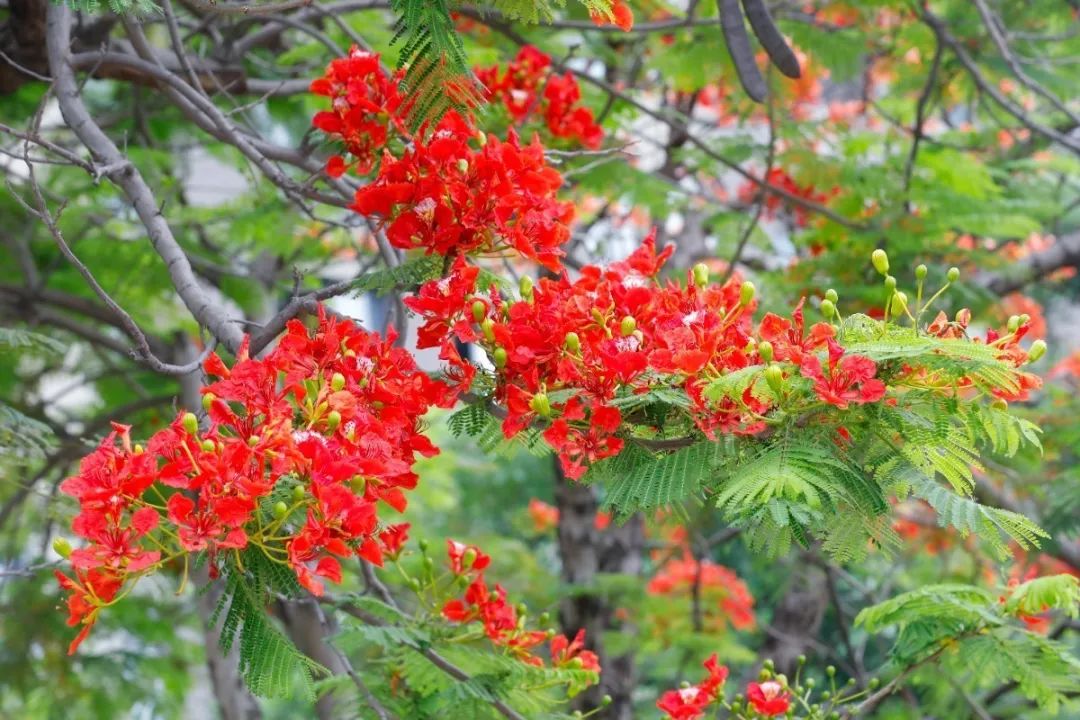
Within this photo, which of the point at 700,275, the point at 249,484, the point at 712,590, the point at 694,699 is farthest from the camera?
the point at 712,590

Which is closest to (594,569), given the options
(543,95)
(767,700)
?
(543,95)

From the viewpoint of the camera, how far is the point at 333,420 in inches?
83.8

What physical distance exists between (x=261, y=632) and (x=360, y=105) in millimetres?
1213

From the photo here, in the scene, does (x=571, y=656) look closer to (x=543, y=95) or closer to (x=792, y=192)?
(x=543, y=95)

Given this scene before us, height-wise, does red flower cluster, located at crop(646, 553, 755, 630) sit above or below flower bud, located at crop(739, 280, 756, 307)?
above

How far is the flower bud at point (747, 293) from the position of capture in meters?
2.34

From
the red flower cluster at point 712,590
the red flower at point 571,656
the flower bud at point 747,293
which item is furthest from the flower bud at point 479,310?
the red flower cluster at point 712,590

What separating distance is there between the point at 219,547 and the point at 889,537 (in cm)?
106

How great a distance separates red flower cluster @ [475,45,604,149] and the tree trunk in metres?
2.22

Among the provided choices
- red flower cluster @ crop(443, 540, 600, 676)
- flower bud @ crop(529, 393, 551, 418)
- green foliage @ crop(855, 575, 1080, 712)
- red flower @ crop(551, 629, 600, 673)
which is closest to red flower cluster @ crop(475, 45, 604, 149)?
red flower cluster @ crop(443, 540, 600, 676)

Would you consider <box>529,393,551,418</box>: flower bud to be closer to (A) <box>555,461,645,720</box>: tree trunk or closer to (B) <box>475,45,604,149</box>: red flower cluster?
(B) <box>475,45,604,149</box>: red flower cluster

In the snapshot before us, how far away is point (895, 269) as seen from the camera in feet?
16.9

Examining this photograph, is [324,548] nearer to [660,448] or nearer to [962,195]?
[660,448]

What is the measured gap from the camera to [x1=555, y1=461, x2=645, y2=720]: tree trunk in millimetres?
5996
